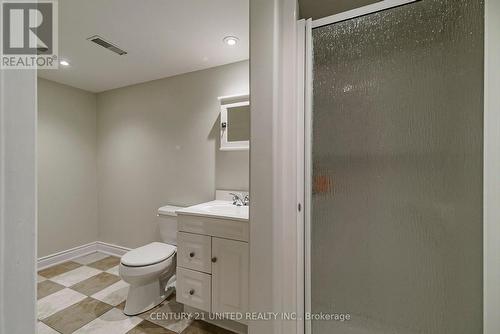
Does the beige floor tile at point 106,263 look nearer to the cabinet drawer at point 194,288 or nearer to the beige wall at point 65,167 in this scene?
the beige wall at point 65,167

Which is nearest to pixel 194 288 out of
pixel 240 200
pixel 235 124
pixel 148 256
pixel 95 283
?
pixel 148 256

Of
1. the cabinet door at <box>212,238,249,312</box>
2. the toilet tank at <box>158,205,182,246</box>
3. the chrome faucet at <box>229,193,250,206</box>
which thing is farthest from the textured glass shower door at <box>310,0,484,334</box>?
the toilet tank at <box>158,205,182,246</box>

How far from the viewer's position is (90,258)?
9.53 ft

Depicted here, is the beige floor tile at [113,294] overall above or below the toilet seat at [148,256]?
below

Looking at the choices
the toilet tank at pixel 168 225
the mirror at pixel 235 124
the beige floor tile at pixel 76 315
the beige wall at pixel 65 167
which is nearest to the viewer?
the beige floor tile at pixel 76 315

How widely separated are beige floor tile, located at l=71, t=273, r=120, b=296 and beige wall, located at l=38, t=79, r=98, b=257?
2.54 ft

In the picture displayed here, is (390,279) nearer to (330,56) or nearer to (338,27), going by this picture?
(330,56)

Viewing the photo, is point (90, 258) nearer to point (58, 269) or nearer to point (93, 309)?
point (58, 269)

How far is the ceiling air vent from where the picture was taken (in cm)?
181

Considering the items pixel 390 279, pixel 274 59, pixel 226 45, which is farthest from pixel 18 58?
pixel 226 45

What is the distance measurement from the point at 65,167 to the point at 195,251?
2.28 m

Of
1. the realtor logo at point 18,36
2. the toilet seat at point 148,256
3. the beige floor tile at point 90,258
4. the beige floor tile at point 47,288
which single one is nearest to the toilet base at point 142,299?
the toilet seat at point 148,256

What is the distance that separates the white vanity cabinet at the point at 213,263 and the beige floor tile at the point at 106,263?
1.45 meters

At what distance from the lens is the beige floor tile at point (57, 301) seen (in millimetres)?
1869
